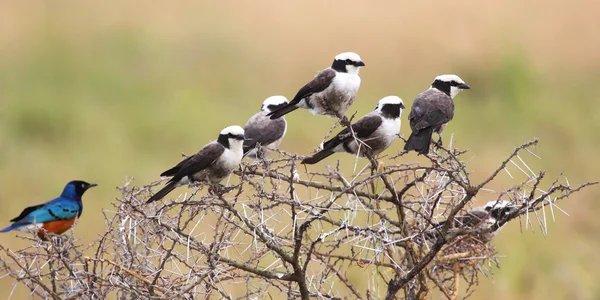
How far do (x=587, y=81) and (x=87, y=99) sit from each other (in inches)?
306

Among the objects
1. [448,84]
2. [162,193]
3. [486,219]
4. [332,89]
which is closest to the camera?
[162,193]

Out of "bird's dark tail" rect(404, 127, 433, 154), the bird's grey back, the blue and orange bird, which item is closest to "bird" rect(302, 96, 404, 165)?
"bird's dark tail" rect(404, 127, 433, 154)

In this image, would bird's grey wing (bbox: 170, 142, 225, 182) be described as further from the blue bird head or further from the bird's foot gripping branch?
the blue bird head

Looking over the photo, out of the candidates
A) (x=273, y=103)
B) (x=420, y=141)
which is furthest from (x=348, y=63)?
(x=273, y=103)

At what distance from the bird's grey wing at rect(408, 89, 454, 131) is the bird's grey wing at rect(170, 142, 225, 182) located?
45.4 inches

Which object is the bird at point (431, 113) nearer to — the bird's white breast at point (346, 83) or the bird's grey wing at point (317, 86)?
the bird's white breast at point (346, 83)

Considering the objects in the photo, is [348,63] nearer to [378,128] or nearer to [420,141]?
[378,128]

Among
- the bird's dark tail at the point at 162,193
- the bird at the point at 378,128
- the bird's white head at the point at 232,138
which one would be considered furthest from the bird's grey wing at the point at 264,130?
the bird's dark tail at the point at 162,193

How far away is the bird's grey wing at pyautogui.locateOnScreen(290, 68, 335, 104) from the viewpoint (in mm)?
5277

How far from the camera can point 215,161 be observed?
509 centimetres

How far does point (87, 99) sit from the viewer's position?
13.1 meters

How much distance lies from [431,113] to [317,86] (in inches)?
28.2

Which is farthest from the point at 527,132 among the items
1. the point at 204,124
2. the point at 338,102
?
the point at 338,102

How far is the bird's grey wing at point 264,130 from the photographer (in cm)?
686
